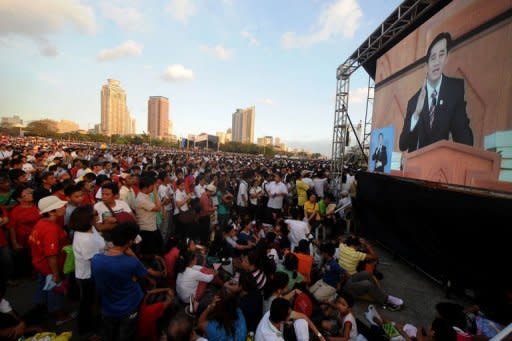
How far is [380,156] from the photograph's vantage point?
8.39m

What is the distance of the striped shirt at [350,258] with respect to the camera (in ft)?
14.1

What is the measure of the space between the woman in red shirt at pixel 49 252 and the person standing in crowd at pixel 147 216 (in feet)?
3.62

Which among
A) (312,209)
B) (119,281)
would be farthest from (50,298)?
(312,209)

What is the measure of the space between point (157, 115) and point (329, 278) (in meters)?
117

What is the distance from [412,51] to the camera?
22.3 feet

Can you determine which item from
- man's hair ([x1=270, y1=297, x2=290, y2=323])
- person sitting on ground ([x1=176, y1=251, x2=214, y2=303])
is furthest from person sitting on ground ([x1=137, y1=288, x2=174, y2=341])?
man's hair ([x1=270, y1=297, x2=290, y2=323])

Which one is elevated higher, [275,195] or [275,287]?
[275,195]

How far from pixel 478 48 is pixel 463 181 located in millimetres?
2534

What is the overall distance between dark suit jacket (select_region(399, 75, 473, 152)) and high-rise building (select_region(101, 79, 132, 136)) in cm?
10949

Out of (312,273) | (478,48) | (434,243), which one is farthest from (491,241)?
(478,48)

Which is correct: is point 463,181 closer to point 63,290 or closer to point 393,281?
point 393,281

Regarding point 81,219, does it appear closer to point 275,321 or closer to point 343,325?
point 275,321

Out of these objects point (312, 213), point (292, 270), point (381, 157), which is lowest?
point (292, 270)

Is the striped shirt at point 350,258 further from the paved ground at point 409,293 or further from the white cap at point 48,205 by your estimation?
the white cap at point 48,205
